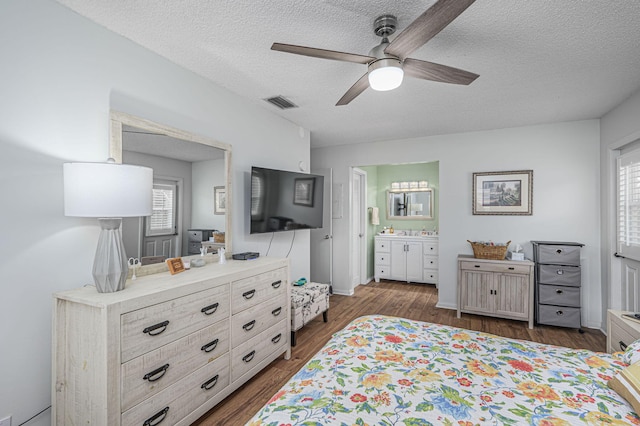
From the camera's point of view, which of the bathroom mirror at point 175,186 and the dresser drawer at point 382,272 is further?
the dresser drawer at point 382,272

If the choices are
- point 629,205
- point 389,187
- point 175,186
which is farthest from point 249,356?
point 389,187

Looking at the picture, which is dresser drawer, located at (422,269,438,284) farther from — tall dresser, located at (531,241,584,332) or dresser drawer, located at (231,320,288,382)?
dresser drawer, located at (231,320,288,382)

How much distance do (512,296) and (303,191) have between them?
2.89 meters

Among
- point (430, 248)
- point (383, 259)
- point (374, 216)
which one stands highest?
point (374, 216)

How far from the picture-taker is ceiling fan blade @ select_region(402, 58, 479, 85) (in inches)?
69.8

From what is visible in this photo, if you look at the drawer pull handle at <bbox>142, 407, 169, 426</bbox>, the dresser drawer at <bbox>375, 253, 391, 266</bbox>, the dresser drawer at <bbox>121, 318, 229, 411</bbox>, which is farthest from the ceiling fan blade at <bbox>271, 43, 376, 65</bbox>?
the dresser drawer at <bbox>375, 253, 391, 266</bbox>

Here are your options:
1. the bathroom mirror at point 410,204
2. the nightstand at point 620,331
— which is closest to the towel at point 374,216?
the bathroom mirror at point 410,204

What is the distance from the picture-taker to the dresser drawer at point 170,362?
1.49 m

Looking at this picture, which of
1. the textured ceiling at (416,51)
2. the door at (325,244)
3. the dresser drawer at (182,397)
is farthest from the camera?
the door at (325,244)

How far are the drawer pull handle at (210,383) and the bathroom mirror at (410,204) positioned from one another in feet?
16.0

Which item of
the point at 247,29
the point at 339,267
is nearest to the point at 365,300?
the point at 339,267

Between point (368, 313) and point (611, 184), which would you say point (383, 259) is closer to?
point (368, 313)

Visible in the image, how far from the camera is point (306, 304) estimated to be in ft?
10.6

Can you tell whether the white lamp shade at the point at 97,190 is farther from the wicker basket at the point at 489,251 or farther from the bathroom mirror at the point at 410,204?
the bathroom mirror at the point at 410,204
